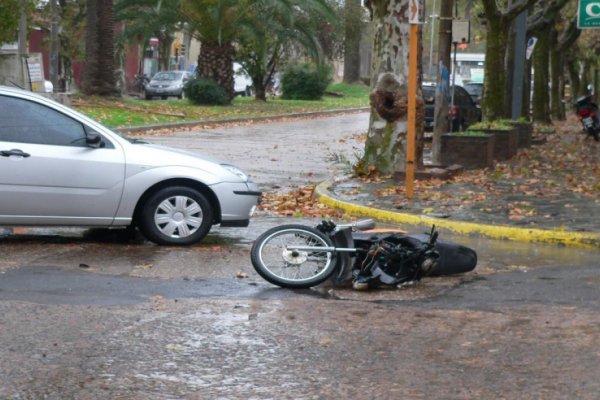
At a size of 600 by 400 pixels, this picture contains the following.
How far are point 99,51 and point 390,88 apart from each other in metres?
21.2

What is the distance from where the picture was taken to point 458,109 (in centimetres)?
3019

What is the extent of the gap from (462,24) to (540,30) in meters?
13.4

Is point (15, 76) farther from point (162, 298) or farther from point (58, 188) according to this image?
point (162, 298)

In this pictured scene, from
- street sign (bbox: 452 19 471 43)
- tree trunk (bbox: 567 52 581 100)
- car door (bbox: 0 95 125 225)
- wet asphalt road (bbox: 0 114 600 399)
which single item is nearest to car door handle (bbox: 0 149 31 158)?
car door (bbox: 0 95 125 225)

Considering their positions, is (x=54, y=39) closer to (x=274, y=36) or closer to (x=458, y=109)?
(x=274, y=36)

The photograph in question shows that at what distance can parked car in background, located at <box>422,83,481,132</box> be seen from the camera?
29844 mm

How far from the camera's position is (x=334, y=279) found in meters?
9.27

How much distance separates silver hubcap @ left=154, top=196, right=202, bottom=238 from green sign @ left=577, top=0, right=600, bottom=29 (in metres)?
13.8

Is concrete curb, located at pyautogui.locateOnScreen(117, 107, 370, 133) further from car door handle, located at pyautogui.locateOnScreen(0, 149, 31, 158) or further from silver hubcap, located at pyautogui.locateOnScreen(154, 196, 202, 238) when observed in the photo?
car door handle, located at pyautogui.locateOnScreen(0, 149, 31, 158)

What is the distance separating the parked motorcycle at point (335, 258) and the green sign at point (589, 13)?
14649 millimetres

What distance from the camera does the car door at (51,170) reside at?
34.8 ft

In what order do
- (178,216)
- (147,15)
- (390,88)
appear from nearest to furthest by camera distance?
(178,216) → (390,88) → (147,15)

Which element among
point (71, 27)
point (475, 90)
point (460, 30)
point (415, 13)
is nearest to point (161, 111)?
point (475, 90)

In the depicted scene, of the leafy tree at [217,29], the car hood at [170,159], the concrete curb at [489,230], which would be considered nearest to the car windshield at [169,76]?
the leafy tree at [217,29]
